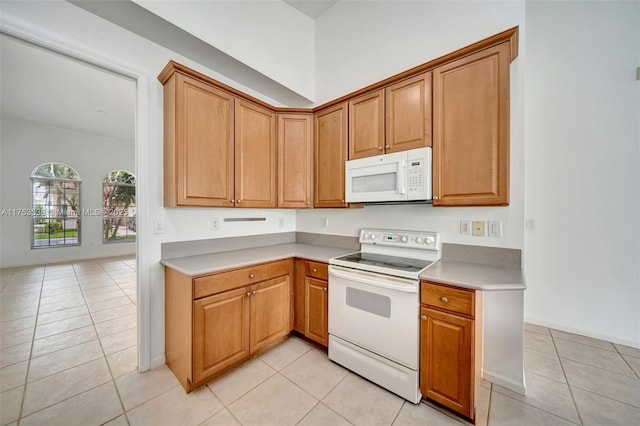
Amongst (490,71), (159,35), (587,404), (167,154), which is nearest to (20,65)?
(159,35)

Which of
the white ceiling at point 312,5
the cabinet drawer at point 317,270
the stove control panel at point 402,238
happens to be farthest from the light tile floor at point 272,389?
the white ceiling at point 312,5

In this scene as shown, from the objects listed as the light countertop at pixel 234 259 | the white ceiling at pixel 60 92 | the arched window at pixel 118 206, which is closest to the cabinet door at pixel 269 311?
the light countertop at pixel 234 259

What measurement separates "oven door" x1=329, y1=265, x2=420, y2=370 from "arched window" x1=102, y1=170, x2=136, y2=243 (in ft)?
22.0

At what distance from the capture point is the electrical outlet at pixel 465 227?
73.4 inches

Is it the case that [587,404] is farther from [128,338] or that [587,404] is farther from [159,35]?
[159,35]

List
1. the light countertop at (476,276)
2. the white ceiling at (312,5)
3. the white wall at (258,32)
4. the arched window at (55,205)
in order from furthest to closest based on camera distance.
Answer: the arched window at (55,205) < the white ceiling at (312,5) < the white wall at (258,32) < the light countertop at (476,276)

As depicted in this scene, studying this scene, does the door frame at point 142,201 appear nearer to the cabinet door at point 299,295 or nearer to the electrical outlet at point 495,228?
the cabinet door at point 299,295

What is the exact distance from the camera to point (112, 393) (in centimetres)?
167

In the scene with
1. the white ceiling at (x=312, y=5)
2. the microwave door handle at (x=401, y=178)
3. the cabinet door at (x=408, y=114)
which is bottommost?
the microwave door handle at (x=401, y=178)

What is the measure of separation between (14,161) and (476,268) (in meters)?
8.65

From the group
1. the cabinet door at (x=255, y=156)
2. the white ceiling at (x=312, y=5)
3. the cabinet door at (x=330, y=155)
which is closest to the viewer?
the cabinet door at (x=255, y=156)

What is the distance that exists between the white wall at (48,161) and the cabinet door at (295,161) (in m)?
6.54

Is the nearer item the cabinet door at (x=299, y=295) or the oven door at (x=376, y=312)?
the oven door at (x=376, y=312)

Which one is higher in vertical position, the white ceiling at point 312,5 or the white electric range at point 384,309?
the white ceiling at point 312,5
